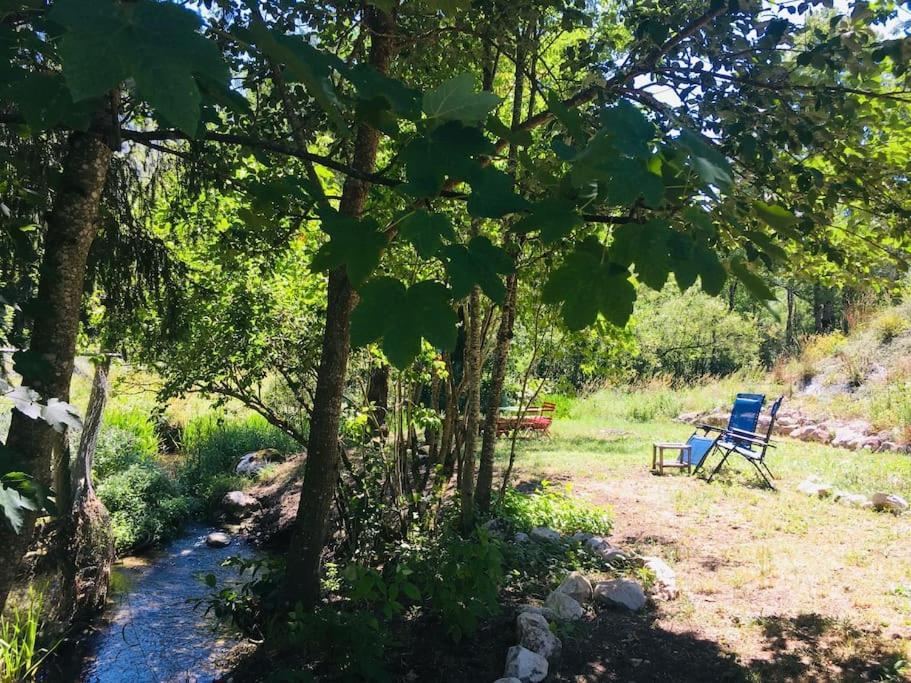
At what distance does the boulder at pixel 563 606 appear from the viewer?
12.7ft

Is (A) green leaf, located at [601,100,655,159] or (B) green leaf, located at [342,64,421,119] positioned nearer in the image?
(A) green leaf, located at [601,100,655,159]

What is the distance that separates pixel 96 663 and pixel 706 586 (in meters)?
4.32

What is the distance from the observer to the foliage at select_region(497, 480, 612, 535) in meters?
5.59

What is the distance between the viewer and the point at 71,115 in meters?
1.11

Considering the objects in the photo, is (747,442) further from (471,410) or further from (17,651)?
(17,651)

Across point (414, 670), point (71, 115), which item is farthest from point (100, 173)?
point (414, 670)

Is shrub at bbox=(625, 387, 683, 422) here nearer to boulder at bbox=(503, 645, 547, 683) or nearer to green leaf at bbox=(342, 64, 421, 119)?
boulder at bbox=(503, 645, 547, 683)

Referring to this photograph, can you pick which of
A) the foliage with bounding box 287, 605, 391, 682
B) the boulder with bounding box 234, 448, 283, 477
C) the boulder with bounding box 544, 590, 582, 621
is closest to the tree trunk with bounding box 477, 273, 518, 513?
the boulder with bounding box 544, 590, 582, 621

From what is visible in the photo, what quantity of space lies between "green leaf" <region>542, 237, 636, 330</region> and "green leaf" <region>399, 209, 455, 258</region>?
0.21 metres

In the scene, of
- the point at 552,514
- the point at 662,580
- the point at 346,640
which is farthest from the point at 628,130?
the point at 552,514

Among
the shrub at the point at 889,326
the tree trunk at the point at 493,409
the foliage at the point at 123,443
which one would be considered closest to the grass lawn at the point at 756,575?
the tree trunk at the point at 493,409

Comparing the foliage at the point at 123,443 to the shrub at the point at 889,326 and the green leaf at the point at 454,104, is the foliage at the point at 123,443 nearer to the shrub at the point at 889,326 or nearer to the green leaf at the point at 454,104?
the green leaf at the point at 454,104

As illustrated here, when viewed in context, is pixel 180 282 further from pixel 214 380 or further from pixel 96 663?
pixel 96 663

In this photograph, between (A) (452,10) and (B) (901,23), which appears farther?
(B) (901,23)
